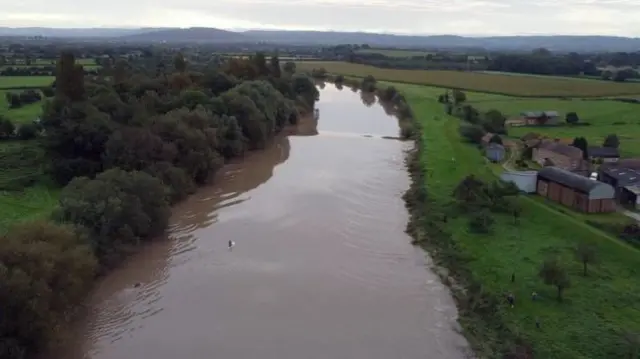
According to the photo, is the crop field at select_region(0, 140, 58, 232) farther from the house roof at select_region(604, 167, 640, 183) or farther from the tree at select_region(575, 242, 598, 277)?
the house roof at select_region(604, 167, 640, 183)

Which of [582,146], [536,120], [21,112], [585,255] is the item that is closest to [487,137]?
[582,146]

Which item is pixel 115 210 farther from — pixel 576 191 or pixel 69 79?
pixel 576 191

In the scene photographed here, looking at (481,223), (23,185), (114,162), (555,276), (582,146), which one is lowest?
(23,185)

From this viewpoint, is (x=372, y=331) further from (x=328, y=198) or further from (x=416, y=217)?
(x=328, y=198)

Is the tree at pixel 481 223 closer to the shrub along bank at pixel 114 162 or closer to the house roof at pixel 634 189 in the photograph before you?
the house roof at pixel 634 189

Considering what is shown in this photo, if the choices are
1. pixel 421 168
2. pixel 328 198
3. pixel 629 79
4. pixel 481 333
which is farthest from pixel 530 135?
pixel 629 79

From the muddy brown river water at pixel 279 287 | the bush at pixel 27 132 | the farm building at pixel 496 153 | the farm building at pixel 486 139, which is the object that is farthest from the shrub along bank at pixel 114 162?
the farm building at pixel 496 153
